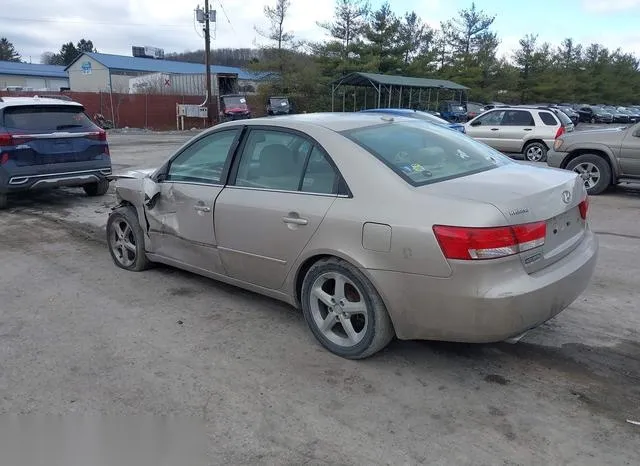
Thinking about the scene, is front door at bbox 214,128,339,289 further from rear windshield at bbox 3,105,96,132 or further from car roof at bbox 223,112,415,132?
rear windshield at bbox 3,105,96,132

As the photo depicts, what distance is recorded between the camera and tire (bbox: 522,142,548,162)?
14.6 metres

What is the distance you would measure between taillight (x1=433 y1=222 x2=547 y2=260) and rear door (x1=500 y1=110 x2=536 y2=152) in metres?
12.7

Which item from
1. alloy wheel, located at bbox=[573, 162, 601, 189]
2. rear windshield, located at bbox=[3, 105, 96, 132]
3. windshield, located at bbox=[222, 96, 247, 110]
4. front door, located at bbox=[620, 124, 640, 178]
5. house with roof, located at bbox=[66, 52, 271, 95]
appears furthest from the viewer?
house with roof, located at bbox=[66, 52, 271, 95]

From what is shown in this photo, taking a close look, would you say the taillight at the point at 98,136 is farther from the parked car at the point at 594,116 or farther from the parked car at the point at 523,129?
the parked car at the point at 594,116

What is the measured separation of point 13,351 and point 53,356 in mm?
323

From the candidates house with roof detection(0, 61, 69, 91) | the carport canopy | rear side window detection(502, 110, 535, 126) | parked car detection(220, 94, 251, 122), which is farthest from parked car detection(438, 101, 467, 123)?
house with roof detection(0, 61, 69, 91)

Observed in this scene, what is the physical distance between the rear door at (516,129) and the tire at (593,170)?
4.72m

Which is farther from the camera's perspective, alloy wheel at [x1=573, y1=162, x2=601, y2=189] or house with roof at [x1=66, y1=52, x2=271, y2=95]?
house with roof at [x1=66, y1=52, x2=271, y2=95]


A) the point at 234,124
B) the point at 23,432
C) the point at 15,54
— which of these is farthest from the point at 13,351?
the point at 15,54

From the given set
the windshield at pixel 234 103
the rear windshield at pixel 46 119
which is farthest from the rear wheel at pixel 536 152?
the windshield at pixel 234 103

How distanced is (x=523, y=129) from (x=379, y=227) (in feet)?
42.5

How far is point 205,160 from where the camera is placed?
4.62m

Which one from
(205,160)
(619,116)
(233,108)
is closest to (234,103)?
(233,108)

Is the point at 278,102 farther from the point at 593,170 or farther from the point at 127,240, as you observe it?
the point at 127,240
